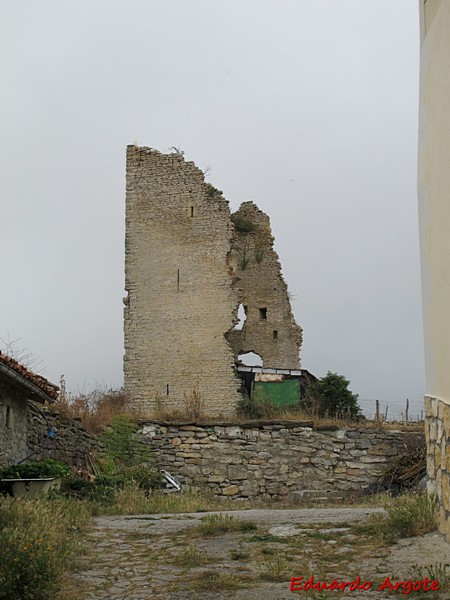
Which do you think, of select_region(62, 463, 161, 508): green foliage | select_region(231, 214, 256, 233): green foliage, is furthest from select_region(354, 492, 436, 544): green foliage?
select_region(231, 214, 256, 233): green foliage

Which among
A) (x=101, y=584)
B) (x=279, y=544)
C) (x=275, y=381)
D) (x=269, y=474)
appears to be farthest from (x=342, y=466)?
(x=101, y=584)

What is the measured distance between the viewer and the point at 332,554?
7059 millimetres

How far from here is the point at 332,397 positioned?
989 inches

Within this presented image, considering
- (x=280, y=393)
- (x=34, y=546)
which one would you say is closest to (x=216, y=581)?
(x=34, y=546)

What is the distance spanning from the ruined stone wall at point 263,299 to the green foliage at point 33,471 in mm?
19352

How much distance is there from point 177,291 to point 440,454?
21.7 metres

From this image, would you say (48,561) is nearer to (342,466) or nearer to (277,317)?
(342,466)

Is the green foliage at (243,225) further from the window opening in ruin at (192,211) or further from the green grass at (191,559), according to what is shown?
the green grass at (191,559)

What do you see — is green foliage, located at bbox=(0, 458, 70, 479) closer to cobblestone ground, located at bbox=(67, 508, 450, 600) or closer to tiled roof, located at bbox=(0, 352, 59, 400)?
tiled roof, located at bbox=(0, 352, 59, 400)

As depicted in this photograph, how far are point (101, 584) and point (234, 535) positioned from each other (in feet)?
→ 6.96

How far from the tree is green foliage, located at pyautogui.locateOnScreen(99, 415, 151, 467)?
24.7 ft

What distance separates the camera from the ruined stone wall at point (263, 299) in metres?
31.7

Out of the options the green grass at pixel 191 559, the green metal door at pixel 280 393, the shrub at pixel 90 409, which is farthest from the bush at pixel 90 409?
the green grass at pixel 191 559

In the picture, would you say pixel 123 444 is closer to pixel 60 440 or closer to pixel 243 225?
pixel 60 440
